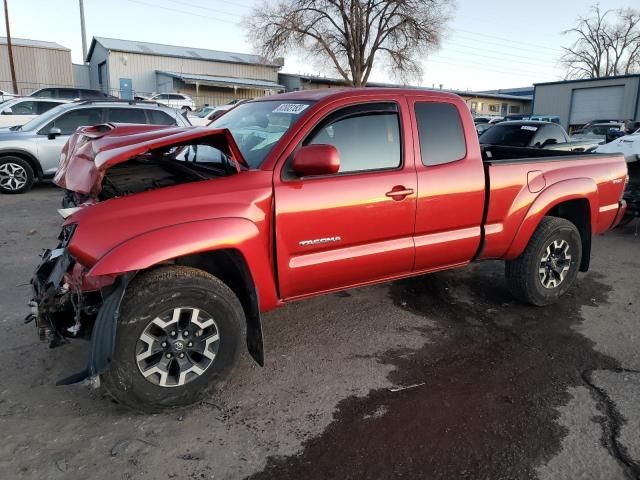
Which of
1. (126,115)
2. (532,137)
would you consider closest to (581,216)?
(532,137)

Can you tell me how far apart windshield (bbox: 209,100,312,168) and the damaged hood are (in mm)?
234

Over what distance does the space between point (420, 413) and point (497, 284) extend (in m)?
2.81

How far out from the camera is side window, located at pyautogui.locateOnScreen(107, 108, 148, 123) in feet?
32.9

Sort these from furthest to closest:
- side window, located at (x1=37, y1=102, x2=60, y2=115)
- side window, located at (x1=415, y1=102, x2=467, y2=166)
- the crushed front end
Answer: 1. side window, located at (x1=37, y1=102, x2=60, y2=115)
2. side window, located at (x1=415, y1=102, x2=467, y2=166)
3. the crushed front end

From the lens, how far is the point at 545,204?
4.51 m

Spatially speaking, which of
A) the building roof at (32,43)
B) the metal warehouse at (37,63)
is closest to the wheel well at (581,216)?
the metal warehouse at (37,63)

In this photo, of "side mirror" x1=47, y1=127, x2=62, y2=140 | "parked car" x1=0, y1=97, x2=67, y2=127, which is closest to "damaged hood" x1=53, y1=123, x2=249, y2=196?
"side mirror" x1=47, y1=127, x2=62, y2=140

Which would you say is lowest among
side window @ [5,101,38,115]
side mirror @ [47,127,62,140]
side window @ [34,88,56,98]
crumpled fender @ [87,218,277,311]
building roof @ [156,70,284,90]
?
crumpled fender @ [87,218,277,311]

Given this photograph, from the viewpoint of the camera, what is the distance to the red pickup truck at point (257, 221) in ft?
9.41

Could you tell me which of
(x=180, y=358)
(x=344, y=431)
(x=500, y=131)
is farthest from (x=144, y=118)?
(x=344, y=431)

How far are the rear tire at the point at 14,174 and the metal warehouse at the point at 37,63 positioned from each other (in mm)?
35129

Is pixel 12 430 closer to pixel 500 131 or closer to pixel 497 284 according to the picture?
pixel 497 284

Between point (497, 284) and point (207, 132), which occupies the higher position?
point (207, 132)

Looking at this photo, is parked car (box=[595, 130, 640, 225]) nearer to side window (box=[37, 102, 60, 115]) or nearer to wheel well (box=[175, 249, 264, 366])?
wheel well (box=[175, 249, 264, 366])
